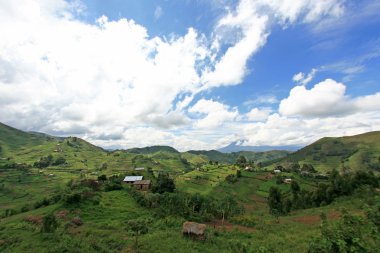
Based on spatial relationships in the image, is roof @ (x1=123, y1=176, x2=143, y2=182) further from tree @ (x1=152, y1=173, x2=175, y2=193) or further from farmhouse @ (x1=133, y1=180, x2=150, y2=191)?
tree @ (x1=152, y1=173, x2=175, y2=193)

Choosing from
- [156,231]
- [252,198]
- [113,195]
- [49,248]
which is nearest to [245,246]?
[156,231]

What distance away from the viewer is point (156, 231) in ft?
157

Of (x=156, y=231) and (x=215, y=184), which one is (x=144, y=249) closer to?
(x=156, y=231)

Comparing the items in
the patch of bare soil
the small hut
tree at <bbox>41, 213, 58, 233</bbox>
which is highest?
the patch of bare soil

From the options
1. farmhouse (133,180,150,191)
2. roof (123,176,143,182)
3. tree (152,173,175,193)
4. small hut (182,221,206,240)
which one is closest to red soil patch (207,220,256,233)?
small hut (182,221,206,240)

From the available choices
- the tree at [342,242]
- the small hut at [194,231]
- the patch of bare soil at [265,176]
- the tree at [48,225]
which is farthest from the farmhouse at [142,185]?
the tree at [342,242]

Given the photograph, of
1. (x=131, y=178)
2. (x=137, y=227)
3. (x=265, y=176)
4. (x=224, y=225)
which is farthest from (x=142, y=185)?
(x=265, y=176)

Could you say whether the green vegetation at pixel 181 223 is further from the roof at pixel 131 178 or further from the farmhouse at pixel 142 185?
the roof at pixel 131 178

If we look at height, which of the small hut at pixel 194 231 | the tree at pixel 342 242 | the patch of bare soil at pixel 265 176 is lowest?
the small hut at pixel 194 231

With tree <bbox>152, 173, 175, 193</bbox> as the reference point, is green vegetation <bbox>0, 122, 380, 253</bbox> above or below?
below

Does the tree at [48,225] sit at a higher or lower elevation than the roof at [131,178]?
lower

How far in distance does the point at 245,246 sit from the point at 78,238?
27.6m

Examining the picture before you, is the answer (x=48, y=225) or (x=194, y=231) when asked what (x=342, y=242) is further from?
(x=48, y=225)

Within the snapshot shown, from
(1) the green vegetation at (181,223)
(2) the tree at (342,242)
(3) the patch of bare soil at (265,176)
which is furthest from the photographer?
(3) the patch of bare soil at (265,176)
